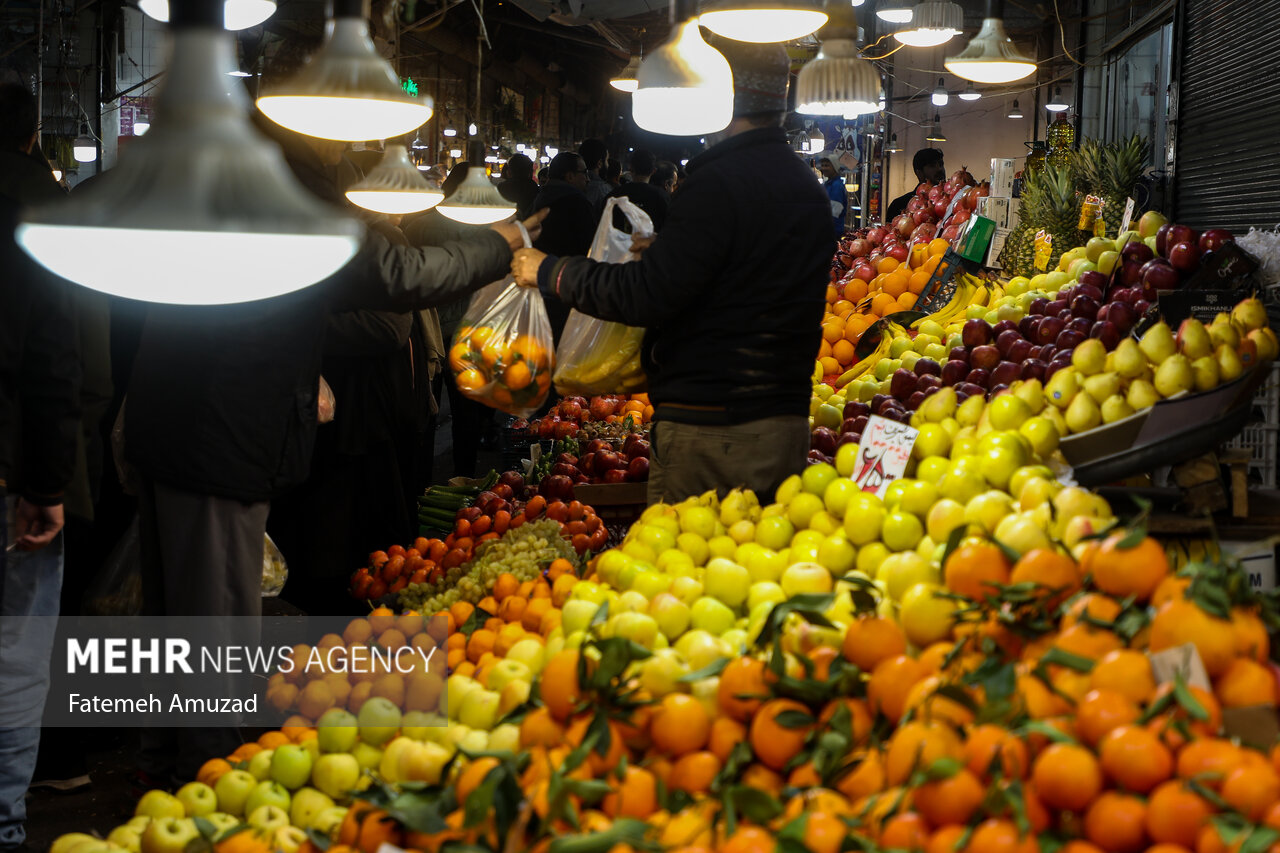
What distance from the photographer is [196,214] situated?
1.11 metres

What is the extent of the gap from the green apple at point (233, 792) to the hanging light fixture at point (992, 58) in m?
5.04

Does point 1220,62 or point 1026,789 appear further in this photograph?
point 1220,62

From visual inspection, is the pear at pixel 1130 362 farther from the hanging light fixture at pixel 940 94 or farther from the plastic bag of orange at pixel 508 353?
the hanging light fixture at pixel 940 94

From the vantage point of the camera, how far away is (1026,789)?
138cm

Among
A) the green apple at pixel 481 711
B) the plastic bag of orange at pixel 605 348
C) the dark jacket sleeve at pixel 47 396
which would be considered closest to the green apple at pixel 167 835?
the green apple at pixel 481 711

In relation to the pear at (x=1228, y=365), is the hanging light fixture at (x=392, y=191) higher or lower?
higher

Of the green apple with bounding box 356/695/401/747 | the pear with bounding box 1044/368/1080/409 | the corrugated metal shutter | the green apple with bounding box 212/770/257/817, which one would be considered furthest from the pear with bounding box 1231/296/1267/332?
the green apple with bounding box 212/770/257/817

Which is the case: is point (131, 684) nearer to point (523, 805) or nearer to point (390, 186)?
point (390, 186)

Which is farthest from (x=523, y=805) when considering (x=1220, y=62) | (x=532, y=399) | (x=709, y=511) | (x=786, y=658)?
(x=1220, y=62)

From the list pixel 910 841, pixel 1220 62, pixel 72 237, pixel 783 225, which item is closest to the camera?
pixel 72 237

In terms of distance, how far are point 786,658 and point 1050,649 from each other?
413 mm

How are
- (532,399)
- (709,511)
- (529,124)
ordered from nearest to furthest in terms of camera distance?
(709,511)
(532,399)
(529,124)

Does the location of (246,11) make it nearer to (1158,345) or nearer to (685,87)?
(685,87)

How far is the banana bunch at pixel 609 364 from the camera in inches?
137
